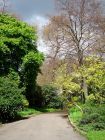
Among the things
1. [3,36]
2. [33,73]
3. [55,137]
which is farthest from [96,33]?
[55,137]

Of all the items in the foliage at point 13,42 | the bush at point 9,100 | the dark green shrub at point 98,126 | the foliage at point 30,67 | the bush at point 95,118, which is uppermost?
the foliage at point 13,42

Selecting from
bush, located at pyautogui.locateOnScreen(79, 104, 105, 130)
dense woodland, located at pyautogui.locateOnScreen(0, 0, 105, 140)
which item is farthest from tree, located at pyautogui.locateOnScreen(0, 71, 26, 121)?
bush, located at pyautogui.locateOnScreen(79, 104, 105, 130)

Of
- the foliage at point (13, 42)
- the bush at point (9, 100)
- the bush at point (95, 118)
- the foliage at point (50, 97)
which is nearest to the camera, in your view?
the bush at point (95, 118)

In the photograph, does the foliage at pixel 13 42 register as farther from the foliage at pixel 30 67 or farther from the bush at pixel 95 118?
the bush at pixel 95 118

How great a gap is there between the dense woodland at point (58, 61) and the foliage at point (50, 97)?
2.61m

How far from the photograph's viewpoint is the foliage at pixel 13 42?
4288 centimetres

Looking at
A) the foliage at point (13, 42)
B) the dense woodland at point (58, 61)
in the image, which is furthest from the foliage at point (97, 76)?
the foliage at point (13, 42)

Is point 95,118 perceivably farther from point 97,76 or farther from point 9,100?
point 9,100

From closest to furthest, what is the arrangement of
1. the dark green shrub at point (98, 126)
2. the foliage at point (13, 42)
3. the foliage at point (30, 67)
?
1. the dark green shrub at point (98, 126)
2. the foliage at point (13, 42)
3. the foliage at point (30, 67)

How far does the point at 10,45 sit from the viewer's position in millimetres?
43812

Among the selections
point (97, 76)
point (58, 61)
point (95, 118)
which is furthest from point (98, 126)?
point (58, 61)

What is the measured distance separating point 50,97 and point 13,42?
22569mm

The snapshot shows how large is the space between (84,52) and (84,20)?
14.9 ft

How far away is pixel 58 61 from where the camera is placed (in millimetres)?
57844
